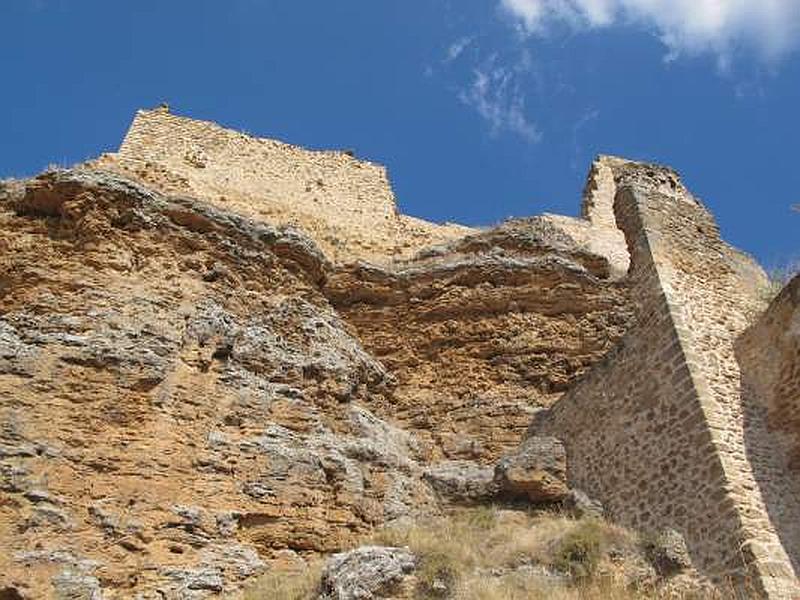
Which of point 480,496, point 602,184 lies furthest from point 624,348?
point 602,184

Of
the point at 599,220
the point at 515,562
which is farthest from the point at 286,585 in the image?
the point at 599,220

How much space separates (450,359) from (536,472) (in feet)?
8.91

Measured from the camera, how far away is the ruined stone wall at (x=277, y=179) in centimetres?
1559

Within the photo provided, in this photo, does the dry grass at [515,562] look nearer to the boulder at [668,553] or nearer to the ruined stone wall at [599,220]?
the boulder at [668,553]

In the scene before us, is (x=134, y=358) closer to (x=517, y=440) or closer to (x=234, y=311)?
(x=234, y=311)

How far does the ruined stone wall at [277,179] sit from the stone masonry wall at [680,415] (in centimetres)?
490

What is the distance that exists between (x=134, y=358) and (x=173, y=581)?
254cm

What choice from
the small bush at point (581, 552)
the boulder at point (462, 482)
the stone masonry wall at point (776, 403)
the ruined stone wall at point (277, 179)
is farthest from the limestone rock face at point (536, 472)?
the ruined stone wall at point (277, 179)

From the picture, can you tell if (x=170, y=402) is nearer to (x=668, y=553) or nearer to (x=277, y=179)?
(x=668, y=553)

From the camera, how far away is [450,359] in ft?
39.8

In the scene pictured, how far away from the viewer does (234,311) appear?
10.6 metres

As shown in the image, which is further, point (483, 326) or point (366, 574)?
point (483, 326)

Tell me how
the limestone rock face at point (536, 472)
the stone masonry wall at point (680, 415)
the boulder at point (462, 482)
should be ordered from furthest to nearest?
the boulder at point (462, 482) < the limestone rock face at point (536, 472) < the stone masonry wall at point (680, 415)

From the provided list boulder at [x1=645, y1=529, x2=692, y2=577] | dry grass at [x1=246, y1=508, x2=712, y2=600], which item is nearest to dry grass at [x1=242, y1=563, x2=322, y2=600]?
dry grass at [x1=246, y1=508, x2=712, y2=600]
